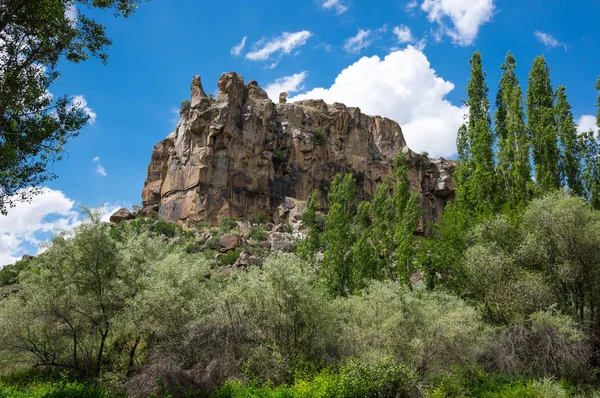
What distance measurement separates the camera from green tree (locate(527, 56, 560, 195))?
26.0 metres

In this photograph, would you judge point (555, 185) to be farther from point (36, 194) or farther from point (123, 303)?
point (36, 194)

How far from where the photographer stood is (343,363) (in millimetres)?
17562

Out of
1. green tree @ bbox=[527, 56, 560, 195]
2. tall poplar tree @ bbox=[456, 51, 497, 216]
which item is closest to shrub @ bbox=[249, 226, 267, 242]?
tall poplar tree @ bbox=[456, 51, 497, 216]

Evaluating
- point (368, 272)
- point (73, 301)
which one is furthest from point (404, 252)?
point (73, 301)

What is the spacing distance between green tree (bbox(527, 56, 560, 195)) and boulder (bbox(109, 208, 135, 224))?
59.4 meters

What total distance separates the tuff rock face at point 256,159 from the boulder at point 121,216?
4.80 m

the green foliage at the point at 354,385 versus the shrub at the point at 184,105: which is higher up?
the shrub at the point at 184,105

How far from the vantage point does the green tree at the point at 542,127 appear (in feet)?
85.4

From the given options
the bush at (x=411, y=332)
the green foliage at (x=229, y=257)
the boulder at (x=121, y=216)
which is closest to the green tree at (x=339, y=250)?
the bush at (x=411, y=332)

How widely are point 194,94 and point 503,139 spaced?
58.2 m

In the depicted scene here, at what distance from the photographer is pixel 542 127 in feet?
88.4

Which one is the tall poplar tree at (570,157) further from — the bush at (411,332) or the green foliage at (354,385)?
the green foliage at (354,385)

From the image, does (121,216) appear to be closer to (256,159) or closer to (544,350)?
(256,159)

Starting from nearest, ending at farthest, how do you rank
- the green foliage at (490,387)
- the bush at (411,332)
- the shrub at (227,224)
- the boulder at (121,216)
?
the green foliage at (490,387)
the bush at (411,332)
the shrub at (227,224)
the boulder at (121,216)
